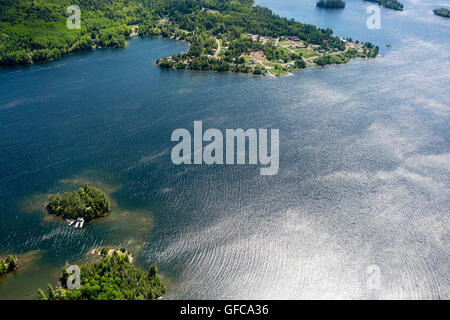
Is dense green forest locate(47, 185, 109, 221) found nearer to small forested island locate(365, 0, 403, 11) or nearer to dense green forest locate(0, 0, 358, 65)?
dense green forest locate(0, 0, 358, 65)

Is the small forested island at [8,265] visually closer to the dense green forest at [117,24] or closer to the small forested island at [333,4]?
the dense green forest at [117,24]

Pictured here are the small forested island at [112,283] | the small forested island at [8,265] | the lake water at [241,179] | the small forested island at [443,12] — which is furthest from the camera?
the small forested island at [443,12]

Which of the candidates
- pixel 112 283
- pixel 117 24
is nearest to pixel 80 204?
pixel 112 283

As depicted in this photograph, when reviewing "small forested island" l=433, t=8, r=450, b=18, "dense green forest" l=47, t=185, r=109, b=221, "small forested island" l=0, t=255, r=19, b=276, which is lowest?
"small forested island" l=0, t=255, r=19, b=276

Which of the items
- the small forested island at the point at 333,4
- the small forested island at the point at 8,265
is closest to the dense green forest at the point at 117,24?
the small forested island at the point at 333,4

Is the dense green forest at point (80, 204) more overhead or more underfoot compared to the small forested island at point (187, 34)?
more underfoot

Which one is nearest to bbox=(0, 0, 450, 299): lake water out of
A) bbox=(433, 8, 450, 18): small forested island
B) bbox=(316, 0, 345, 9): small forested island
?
bbox=(433, 8, 450, 18): small forested island

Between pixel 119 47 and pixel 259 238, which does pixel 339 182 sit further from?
pixel 119 47
